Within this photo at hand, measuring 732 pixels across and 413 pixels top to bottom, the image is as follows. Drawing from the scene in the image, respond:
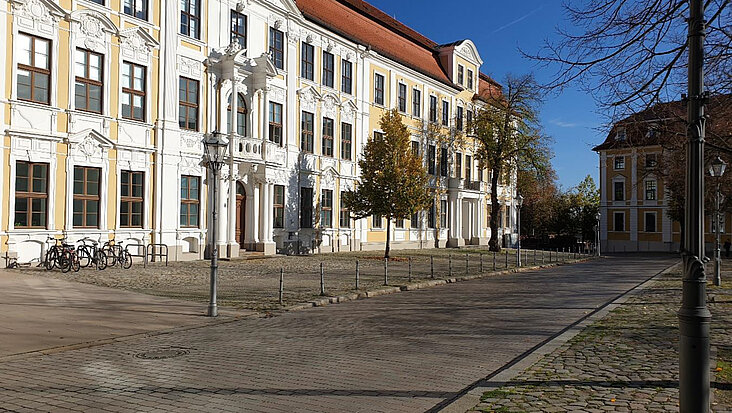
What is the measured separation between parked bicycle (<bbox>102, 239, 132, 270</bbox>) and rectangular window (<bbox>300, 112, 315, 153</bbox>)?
46.3ft

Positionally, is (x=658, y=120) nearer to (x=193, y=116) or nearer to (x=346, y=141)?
(x=193, y=116)

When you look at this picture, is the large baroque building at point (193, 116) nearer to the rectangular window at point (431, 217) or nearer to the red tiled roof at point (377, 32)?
the red tiled roof at point (377, 32)

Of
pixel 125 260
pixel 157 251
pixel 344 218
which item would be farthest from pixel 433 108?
pixel 125 260

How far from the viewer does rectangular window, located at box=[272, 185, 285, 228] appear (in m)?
33.9

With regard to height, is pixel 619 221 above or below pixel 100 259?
above

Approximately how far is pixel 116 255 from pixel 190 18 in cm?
1125

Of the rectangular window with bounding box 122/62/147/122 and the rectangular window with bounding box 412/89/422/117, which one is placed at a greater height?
the rectangular window with bounding box 412/89/422/117

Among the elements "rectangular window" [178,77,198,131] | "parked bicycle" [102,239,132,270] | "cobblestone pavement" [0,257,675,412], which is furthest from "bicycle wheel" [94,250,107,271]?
"cobblestone pavement" [0,257,675,412]

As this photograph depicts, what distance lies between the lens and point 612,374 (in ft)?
26.0

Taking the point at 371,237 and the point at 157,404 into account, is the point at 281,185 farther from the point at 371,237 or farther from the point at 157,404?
the point at 157,404

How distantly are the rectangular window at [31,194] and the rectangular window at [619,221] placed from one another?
201 ft

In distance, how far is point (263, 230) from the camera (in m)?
32.4

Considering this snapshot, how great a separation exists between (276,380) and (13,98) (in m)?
18.6

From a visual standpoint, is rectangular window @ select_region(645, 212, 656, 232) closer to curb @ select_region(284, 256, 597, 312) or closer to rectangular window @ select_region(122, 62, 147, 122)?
curb @ select_region(284, 256, 597, 312)
